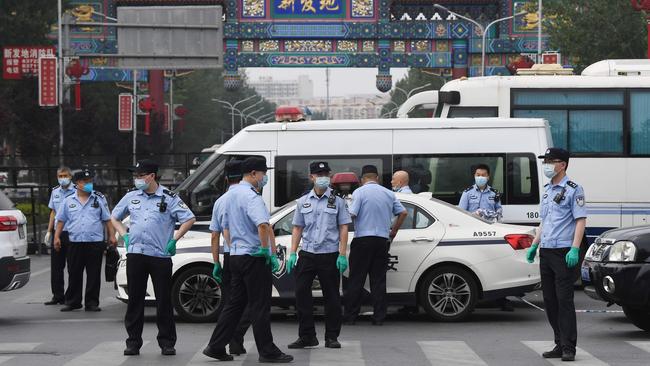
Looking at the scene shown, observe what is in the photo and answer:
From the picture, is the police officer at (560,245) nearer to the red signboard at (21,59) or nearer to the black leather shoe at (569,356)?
the black leather shoe at (569,356)

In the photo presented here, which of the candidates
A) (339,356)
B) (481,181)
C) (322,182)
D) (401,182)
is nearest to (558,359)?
(339,356)

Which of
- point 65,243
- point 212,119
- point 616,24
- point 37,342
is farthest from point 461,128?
point 212,119

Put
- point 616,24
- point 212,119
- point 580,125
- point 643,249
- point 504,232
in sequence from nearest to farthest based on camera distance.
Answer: point 643,249, point 504,232, point 580,125, point 616,24, point 212,119

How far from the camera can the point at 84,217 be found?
16828 mm

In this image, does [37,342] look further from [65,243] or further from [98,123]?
[98,123]

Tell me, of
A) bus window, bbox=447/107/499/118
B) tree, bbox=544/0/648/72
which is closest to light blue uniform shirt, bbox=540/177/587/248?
A: bus window, bbox=447/107/499/118

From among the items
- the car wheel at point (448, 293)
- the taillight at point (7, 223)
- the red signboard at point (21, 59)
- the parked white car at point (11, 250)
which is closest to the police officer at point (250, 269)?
the car wheel at point (448, 293)

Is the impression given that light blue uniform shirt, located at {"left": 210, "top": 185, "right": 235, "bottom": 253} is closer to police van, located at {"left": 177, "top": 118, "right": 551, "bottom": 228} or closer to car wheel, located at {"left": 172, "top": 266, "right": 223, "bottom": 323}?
car wheel, located at {"left": 172, "top": 266, "right": 223, "bottom": 323}

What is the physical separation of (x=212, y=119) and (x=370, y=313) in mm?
115101

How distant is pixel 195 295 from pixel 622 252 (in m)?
4.62

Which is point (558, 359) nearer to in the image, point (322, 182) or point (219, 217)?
point (322, 182)

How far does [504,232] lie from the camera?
49.1 ft

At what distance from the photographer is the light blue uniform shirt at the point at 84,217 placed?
16.8 m

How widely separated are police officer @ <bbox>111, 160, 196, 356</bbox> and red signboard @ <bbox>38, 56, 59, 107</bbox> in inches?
1355
